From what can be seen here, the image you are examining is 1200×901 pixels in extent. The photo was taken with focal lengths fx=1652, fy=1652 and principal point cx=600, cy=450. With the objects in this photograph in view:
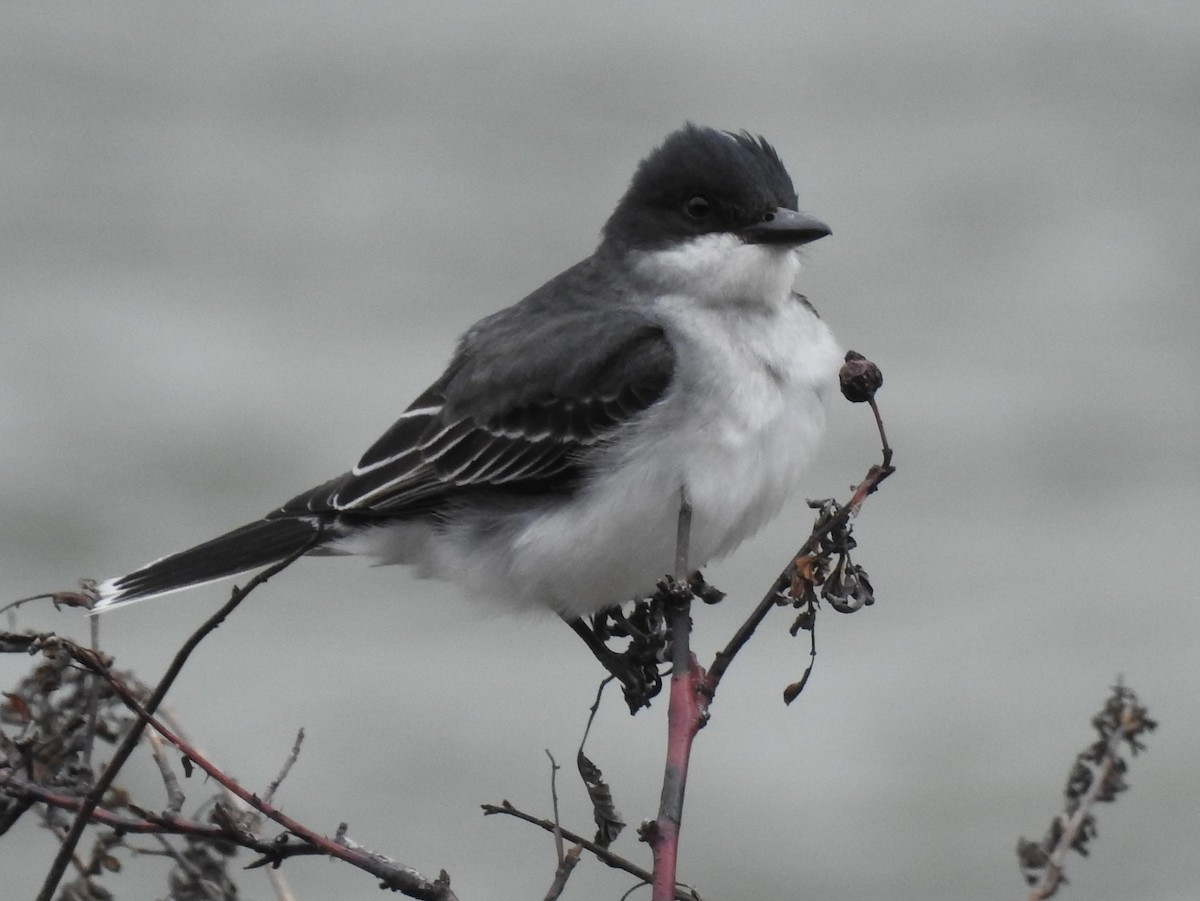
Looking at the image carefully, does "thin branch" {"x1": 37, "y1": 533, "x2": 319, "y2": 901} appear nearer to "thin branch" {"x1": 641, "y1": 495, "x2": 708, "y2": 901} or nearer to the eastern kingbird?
"thin branch" {"x1": 641, "y1": 495, "x2": 708, "y2": 901}

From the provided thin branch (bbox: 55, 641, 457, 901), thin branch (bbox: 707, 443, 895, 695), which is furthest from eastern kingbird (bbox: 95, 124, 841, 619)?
thin branch (bbox: 55, 641, 457, 901)

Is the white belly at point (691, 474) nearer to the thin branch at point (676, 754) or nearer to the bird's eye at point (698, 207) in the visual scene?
the bird's eye at point (698, 207)

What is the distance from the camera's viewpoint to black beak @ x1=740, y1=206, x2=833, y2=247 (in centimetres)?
424

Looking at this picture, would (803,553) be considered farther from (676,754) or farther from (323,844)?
(323,844)

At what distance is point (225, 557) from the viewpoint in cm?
468

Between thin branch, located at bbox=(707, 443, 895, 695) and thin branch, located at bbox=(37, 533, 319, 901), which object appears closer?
thin branch, located at bbox=(37, 533, 319, 901)

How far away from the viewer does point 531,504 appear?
4453mm

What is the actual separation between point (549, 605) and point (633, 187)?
4.09ft

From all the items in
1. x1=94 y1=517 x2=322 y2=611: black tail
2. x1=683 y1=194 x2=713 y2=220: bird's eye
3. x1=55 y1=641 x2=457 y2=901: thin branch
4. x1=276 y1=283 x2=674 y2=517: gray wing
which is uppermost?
x1=683 y1=194 x2=713 y2=220: bird's eye

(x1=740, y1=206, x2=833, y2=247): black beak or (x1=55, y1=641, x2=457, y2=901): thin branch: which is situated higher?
(x1=740, y1=206, x2=833, y2=247): black beak

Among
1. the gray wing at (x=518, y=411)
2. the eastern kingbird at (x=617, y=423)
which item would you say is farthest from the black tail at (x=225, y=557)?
the gray wing at (x=518, y=411)

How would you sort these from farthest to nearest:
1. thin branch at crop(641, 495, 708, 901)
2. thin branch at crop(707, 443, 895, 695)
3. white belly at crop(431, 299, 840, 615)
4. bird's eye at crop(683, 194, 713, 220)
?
bird's eye at crop(683, 194, 713, 220) < white belly at crop(431, 299, 840, 615) < thin branch at crop(707, 443, 895, 695) < thin branch at crop(641, 495, 708, 901)

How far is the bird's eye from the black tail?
4.42 ft

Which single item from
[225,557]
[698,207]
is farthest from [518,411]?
[225,557]
